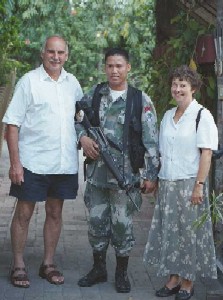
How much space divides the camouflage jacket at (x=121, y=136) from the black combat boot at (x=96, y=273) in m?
0.63

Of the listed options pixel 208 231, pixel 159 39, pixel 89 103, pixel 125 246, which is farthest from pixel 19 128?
pixel 159 39

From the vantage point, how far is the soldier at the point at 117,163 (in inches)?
188

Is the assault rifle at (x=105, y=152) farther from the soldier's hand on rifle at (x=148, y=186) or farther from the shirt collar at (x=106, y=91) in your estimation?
the shirt collar at (x=106, y=91)

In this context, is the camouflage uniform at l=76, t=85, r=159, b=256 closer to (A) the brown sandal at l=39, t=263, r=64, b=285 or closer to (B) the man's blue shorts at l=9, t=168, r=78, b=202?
(B) the man's blue shorts at l=9, t=168, r=78, b=202

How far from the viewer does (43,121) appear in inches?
189

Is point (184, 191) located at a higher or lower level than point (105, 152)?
lower

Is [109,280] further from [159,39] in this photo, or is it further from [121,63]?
[159,39]

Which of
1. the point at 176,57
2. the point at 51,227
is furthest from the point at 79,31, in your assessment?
the point at 51,227

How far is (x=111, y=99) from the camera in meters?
4.82

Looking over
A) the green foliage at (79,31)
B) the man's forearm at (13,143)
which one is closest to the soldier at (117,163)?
the man's forearm at (13,143)

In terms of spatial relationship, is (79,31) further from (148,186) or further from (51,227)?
(148,186)

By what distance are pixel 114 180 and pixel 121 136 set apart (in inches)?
13.2

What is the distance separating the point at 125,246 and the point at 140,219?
104 inches

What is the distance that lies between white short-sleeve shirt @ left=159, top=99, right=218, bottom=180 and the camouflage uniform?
0.17 m
